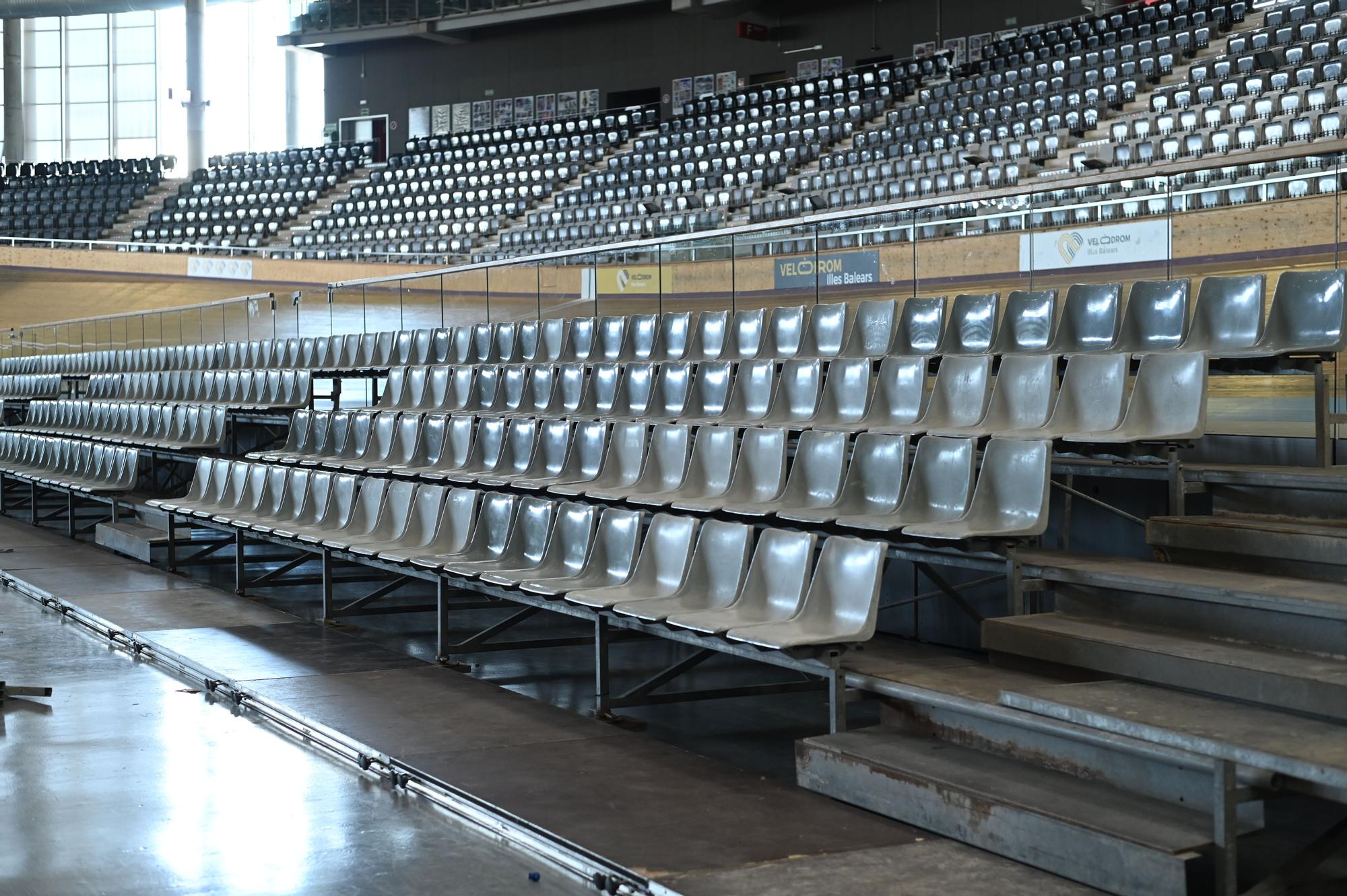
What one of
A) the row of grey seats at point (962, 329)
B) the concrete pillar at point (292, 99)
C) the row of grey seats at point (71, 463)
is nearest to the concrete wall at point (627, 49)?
the concrete pillar at point (292, 99)

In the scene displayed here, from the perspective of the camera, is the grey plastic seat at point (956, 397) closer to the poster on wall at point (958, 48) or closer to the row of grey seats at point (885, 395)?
the row of grey seats at point (885, 395)

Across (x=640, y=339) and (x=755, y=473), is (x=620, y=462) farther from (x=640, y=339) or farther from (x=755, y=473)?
(x=640, y=339)

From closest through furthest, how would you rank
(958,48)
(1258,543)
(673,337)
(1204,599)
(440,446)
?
(1204,599), (1258,543), (673,337), (440,446), (958,48)

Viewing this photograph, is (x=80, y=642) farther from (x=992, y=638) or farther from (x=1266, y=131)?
(x=1266, y=131)

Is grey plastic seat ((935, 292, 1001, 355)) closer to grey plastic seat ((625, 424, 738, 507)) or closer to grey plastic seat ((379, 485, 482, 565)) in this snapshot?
grey plastic seat ((625, 424, 738, 507))

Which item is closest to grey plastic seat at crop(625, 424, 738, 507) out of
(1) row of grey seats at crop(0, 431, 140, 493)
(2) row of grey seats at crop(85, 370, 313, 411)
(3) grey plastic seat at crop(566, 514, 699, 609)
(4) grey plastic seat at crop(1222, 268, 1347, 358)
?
(3) grey plastic seat at crop(566, 514, 699, 609)

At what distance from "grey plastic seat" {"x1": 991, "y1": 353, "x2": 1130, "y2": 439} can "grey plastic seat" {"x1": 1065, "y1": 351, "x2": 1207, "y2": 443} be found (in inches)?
1.7

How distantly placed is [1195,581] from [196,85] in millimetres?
23539

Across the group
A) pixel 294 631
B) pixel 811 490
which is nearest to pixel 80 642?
pixel 294 631

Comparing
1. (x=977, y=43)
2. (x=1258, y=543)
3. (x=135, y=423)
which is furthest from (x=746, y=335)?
(x=977, y=43)

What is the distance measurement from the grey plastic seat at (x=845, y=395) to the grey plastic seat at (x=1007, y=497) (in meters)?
0.99

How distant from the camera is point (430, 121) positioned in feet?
80.4

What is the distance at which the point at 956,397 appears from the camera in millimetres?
4191

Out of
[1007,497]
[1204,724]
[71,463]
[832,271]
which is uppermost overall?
[832,271]
